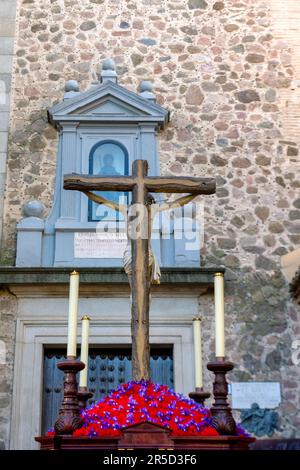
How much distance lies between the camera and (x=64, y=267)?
6.69m

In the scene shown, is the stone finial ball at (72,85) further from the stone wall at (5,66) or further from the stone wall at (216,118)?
the stone wall at (5,66)

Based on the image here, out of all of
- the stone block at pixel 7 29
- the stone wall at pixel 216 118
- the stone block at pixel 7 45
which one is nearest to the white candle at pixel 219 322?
the stone wall at pixel 216 118

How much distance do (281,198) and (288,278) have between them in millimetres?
907

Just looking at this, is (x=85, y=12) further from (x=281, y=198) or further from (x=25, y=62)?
(x=281, y=198)

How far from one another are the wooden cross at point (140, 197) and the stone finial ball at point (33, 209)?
327cm

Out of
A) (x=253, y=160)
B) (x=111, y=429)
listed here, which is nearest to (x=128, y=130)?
(x=253, y=160)

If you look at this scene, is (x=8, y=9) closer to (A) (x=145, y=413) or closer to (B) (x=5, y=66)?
(B) (x=5, y=66)

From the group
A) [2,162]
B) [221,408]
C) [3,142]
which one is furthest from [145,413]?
[3,142]

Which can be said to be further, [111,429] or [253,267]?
[253,267]

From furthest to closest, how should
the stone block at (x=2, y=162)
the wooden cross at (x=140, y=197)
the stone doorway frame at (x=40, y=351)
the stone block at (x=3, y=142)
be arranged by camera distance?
the stone block at (x=3, y=142)
the stone block at (x=2, y=162)
the stone doorway frame at (x=40, y=351)
the wooden cross at (x=140, y=197)

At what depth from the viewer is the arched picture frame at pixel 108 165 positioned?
283 inches

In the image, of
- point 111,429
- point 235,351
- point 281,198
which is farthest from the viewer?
point 281,198

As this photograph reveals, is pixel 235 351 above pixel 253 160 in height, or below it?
below

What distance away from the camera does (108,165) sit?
24.5 feet
